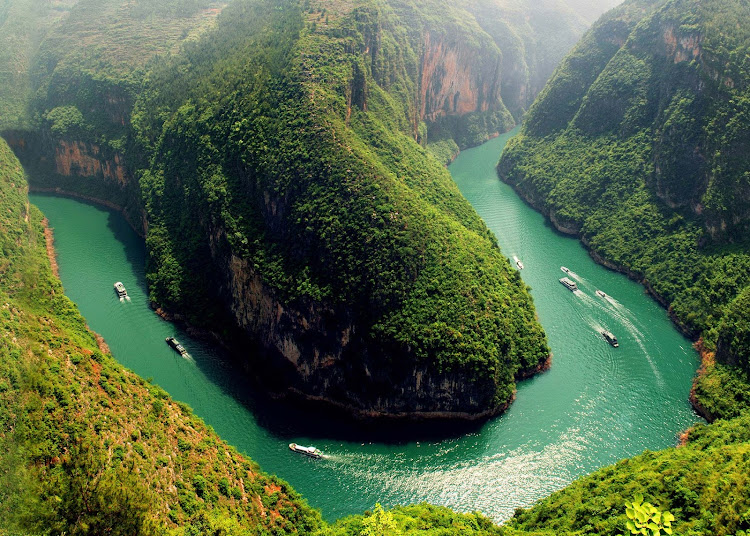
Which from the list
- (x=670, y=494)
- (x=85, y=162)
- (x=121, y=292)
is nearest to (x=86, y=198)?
(x=85, y=162)

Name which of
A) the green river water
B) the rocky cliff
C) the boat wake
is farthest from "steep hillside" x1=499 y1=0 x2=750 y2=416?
the green river water

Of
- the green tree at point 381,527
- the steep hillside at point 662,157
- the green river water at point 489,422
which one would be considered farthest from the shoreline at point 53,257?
the steep hillside at point 662,157

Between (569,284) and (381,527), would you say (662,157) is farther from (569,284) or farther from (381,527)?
(381,527)

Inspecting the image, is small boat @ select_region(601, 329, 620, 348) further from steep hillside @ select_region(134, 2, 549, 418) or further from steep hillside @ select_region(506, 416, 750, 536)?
steep hillside @ select_region(506, 416, 750, 536)

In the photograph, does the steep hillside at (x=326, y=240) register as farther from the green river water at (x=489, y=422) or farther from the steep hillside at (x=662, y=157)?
the steep hillside at (x=662, y=157)

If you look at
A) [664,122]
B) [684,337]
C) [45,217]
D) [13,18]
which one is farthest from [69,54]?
[684,337]

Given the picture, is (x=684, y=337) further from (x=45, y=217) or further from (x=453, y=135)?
(x=45, y=217)
